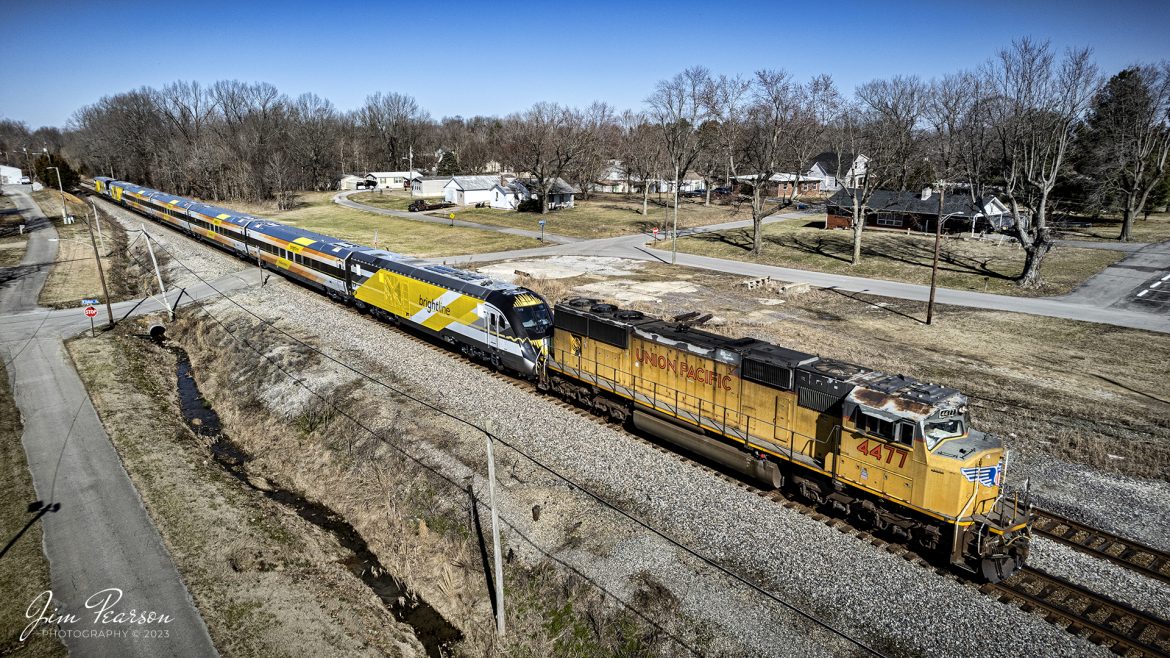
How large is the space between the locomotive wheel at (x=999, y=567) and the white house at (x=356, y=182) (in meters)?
137

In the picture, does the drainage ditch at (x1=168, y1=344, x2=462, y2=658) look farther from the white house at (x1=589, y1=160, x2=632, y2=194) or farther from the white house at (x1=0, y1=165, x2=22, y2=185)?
the white house at (x1=0, y1=165, x2=22, y2=185)

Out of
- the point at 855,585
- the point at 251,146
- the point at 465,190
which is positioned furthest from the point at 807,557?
the point at 251,146

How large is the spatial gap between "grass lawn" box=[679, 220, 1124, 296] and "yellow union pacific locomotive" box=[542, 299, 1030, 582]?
37197 mm

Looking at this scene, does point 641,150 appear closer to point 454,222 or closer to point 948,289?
point 454,222

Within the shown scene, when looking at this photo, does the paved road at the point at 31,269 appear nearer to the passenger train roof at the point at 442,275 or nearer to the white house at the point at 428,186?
the passenger train roof at the point at 442,275

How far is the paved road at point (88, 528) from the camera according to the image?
13906 millimetres

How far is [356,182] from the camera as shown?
5389 inches

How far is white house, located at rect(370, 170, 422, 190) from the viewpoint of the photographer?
437ft

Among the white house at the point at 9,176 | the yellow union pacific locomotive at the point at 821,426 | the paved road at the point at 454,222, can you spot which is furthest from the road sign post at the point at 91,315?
the white house at the point at 9,176

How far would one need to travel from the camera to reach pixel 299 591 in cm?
1577

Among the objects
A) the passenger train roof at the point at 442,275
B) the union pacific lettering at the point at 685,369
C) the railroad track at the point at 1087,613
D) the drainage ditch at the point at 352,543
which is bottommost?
the drainage ditch at the point at 352,543

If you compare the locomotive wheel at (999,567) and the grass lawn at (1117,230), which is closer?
the locomotive wheel at (999,567)

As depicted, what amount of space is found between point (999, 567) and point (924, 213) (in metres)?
66.6

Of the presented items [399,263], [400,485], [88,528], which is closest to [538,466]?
[400,485]
